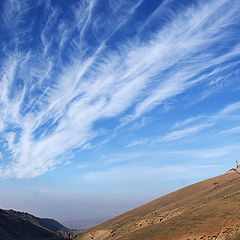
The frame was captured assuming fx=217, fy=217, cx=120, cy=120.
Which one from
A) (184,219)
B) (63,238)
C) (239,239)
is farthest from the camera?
(63,238)

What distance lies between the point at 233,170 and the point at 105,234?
63.8 metres

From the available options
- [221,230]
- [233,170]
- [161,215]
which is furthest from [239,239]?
[233,170]

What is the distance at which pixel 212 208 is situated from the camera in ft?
123

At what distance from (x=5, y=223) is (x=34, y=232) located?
13335 mm

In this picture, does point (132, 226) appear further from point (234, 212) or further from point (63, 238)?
point (63, 238)

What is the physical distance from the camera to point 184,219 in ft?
120

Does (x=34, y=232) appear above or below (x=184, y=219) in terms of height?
above

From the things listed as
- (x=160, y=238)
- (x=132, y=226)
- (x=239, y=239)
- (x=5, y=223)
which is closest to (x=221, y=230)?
(x=239, y=239)

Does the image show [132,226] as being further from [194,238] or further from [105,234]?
[194,238]

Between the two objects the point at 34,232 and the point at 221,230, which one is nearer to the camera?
the point at 221,230

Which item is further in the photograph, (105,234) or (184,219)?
(105,234)

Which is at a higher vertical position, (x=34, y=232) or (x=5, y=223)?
(x=5, y=223)

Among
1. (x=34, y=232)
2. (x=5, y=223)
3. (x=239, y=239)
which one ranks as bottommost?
(x=239, y=239)

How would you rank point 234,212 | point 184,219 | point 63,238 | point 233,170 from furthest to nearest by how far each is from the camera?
point 233,170 < point 63,238 < point 184,219 < point 234,212
